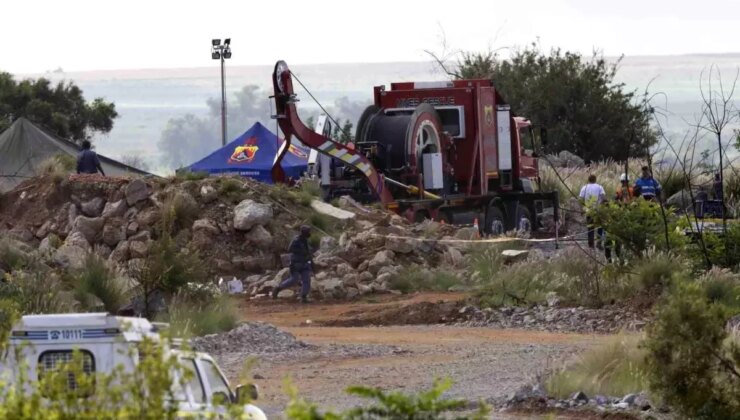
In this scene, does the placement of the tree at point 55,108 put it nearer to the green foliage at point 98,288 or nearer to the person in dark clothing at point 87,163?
the person in dark clothing at point 87,163

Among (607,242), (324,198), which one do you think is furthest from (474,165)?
(607,242)

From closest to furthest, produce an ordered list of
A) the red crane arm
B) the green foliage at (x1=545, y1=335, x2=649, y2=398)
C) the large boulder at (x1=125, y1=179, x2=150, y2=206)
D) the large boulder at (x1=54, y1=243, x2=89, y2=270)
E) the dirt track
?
the green foliage at (x1=545, y1=335, x2=649, y2=398)
the dirt track
the large boulder at (x1=54, y1=243, x2=89, y2=270)
the large boulder at (x1=125, y1=179, x2=150, y2=206)
the red crane arm

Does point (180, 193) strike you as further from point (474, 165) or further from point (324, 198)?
point (474, 165)

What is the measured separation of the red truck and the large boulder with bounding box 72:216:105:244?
171 inches

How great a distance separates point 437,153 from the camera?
35.2m

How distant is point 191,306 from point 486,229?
1638 centimetres

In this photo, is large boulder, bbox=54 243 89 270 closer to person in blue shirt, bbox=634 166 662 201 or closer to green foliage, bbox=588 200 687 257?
green foliage, bbox=588 200 687 257

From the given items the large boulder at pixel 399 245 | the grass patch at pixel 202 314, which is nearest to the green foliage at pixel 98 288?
the grass patch at pixel 202 314

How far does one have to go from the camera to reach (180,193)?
30.9 m

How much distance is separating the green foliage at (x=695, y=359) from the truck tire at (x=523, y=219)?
25.5 metres

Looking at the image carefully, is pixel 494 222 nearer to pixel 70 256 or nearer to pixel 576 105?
pixel 70 256

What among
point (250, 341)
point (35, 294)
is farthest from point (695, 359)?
point (35, 294)

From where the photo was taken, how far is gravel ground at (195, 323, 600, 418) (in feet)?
52.9

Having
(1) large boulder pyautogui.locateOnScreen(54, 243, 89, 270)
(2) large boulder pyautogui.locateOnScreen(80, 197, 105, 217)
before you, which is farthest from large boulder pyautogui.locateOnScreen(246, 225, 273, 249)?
(1) large boulder pyautogui.locateOnScreen(54, 243, 89, 270)
